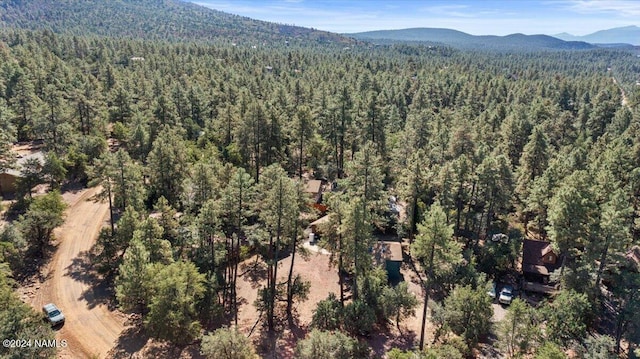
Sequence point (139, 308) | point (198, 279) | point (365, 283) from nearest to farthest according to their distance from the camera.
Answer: point (198, 279)
point (139, 308)
point (365, 283)

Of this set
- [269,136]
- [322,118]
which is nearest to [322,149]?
[322,118]

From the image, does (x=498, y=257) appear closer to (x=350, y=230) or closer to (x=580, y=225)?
(x=580, y=225)

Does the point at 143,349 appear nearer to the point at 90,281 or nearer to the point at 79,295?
the point at 79,295

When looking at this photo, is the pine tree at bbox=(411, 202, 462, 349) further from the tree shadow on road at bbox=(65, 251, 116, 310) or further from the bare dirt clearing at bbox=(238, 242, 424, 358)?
the tree shadow on road at bbox=(65, 251, 116, 310)

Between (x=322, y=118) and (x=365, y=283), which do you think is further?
(x=322, y=118)

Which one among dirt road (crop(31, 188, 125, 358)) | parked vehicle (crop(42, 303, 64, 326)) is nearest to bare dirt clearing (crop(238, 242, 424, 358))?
dirt road (crop(31, 188, 125, 358))

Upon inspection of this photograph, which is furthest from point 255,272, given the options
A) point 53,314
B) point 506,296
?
point 506,296
